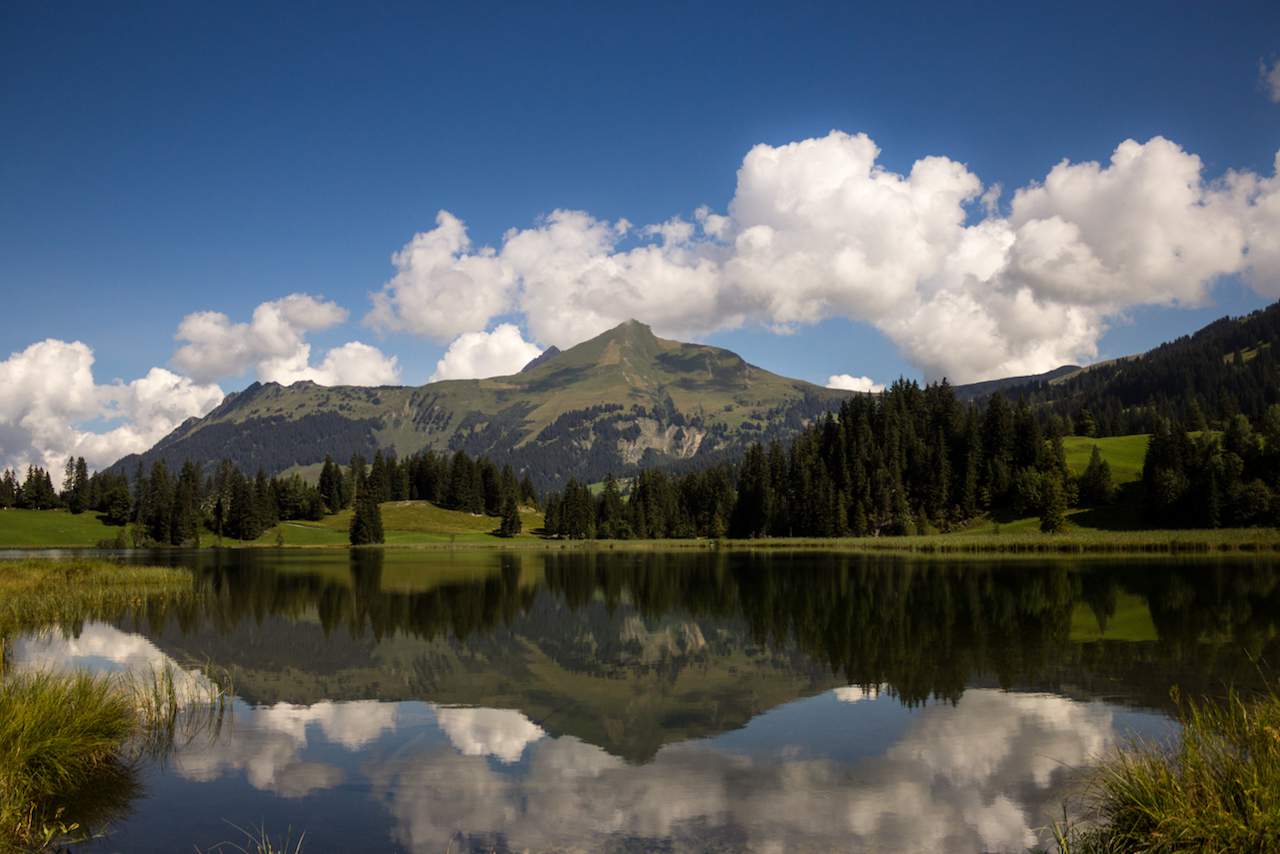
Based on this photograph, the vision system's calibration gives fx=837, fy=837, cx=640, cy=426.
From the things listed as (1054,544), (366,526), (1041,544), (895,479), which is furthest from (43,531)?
(1054,544)

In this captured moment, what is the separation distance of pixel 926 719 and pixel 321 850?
49.8ft

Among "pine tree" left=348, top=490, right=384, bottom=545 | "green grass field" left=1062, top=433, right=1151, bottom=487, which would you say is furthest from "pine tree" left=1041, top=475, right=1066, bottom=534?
"pine tree" left=348, top=490, right=384, bottom=545

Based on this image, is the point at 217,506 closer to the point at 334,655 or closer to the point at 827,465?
the point at 827,465

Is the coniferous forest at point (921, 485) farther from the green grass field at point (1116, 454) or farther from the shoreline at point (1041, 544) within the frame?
the shoreline at point (1041, 544)

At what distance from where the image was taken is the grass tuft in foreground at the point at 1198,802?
10156 millimetres

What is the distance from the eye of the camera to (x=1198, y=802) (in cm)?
1087

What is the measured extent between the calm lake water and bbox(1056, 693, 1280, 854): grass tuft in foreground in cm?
184

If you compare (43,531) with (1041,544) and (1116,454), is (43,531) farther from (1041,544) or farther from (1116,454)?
(1116,454)

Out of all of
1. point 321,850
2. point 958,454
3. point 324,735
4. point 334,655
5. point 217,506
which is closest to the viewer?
point 321,850

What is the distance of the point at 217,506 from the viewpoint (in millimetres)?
197250

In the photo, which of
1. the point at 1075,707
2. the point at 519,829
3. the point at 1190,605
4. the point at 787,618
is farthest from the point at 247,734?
the point at 1190,605

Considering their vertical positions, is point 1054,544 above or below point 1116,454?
below

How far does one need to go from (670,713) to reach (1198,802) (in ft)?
48.4

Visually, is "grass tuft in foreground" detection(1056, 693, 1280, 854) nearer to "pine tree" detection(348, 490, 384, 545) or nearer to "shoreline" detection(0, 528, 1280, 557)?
"shoreline" detection(0, 528, 1280, 557)
